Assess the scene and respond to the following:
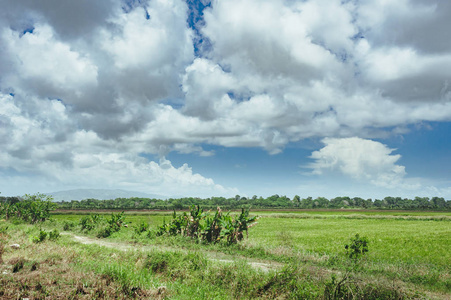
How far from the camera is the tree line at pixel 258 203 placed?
10612 cm

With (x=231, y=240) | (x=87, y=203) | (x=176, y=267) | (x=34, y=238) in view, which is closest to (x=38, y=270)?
(x=176, y=267)

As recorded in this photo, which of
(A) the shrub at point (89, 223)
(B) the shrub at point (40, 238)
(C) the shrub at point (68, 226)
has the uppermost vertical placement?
(B) the shrub at point (40, 238)

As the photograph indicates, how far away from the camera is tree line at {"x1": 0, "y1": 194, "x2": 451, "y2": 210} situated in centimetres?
10612

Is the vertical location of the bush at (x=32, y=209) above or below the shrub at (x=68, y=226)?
above

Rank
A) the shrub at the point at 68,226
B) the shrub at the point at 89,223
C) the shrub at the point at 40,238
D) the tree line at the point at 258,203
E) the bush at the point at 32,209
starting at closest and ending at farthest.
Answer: the shrub at the point at 40,238 < the shrub at the point at 89,223 < the shrub at the point at 68,226 < the bush at the point at 32,209 < the tree line at the point at 258,203

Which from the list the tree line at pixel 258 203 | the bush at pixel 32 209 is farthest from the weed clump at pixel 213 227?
the tree line at pixel 258 203

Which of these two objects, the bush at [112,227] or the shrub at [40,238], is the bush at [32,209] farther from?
the shrub at [40,238]

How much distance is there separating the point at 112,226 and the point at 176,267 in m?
16.0

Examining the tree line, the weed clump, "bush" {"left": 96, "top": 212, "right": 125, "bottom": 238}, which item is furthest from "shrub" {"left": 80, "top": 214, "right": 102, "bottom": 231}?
the tree line

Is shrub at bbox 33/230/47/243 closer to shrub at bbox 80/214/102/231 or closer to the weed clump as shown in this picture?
the weed clump

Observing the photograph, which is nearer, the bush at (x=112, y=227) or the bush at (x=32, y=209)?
the bush at (x=112, y=227)

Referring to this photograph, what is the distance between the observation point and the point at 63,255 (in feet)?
33.1

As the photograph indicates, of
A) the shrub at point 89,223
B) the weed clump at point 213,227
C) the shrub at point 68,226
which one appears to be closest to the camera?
the weed clump at point 213,227

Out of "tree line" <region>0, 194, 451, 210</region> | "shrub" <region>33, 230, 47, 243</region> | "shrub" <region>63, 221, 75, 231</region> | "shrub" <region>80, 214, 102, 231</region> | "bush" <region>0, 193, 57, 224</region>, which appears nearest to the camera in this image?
"shrub" <region>33, 230, 47, 243</region>
